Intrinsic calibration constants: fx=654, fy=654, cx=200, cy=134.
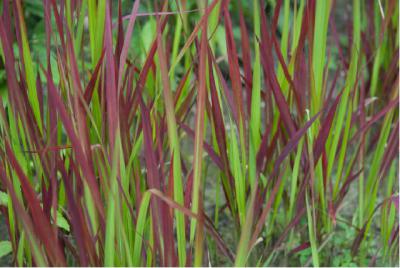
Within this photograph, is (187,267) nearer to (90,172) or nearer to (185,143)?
(90,172)

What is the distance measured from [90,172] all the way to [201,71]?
18cm

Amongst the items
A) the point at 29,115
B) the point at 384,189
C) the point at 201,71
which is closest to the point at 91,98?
the point at 29,115

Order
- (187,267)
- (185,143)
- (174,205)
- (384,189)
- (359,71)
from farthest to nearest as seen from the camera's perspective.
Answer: (185,143) < (384,189) < (359,71) < (187,267) < (174,205)

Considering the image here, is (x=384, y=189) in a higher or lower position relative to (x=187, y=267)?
lower

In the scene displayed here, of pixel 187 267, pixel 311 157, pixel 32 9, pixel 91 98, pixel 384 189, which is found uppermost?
pixel 32 9

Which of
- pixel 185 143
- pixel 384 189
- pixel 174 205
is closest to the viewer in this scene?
pixel 174 205

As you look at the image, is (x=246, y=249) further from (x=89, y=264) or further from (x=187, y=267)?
(x=89, y=264)

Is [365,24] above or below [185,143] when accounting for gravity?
above

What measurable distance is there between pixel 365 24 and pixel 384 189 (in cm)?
38

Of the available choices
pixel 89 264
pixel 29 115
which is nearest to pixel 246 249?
pixel 89 264

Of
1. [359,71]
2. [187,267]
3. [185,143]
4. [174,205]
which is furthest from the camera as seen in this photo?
[185,143]

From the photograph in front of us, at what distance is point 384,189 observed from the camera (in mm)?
1432

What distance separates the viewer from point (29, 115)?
926mm

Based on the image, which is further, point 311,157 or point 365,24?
point 365,24
